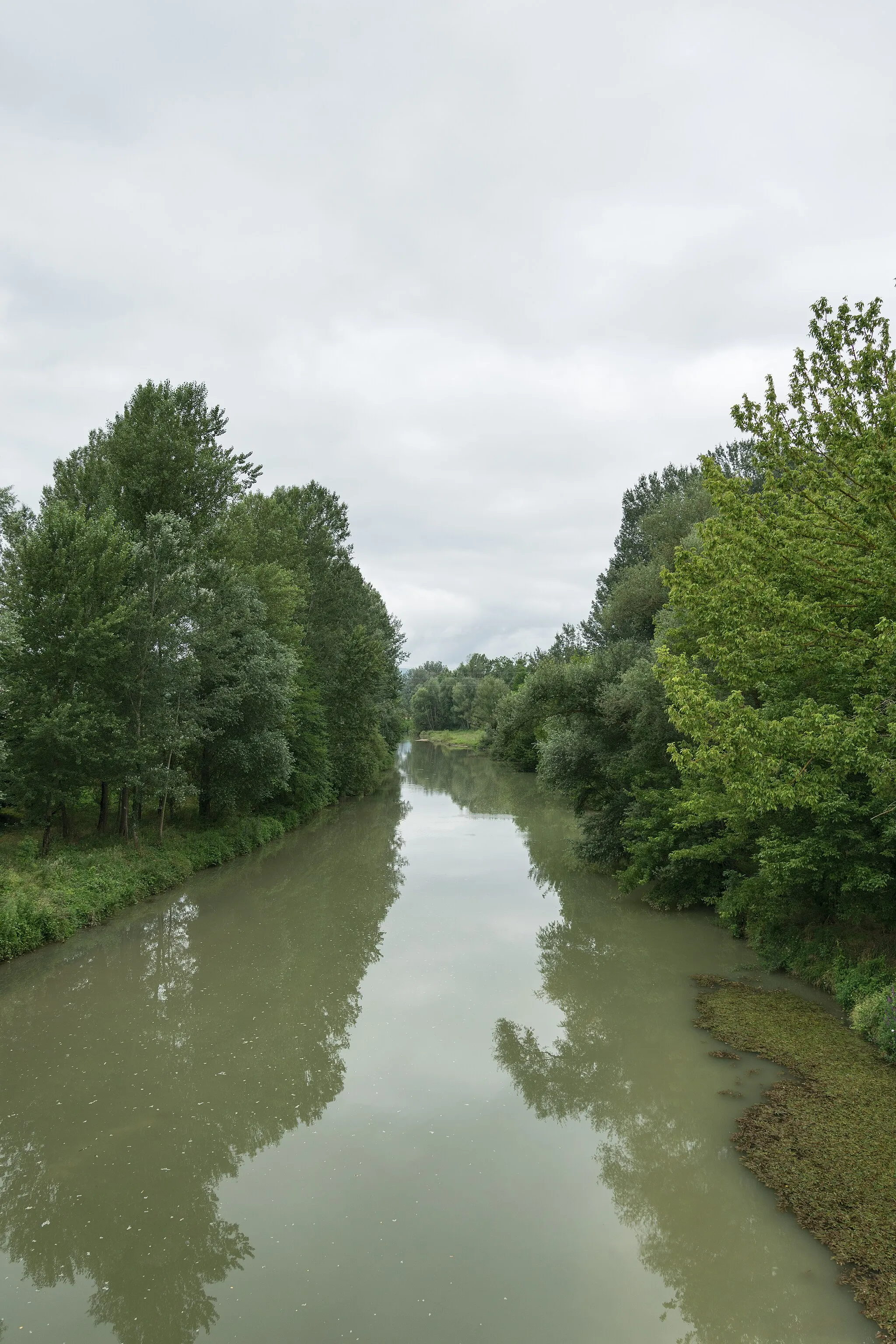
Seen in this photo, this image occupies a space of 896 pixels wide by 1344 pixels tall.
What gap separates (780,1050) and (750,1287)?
5.11 metres

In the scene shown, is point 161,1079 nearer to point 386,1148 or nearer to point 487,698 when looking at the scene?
point 386,1148

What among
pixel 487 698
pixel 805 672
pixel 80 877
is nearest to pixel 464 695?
pixel 487 698

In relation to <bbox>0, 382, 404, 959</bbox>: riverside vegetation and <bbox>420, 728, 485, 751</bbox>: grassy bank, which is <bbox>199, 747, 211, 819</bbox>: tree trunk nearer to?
<bbox>0, 382, 404, 959</bbox>: riverside vegetation

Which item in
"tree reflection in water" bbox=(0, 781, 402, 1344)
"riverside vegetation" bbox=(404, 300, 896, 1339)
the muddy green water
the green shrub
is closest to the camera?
the muddy green water

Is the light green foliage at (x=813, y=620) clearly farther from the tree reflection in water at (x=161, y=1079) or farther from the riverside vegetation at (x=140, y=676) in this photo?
the riverside vegetation at (x=140, y=676)

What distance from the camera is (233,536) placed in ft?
88.6

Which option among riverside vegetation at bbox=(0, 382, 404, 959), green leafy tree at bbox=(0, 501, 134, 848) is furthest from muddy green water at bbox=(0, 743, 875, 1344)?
green leafy tree at bbox=(0, 501, 134, 848)

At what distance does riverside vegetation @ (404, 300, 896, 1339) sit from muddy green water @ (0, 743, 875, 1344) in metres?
0.70

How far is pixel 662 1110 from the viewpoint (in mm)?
10227

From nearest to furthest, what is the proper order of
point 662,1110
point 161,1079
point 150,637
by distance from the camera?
point 662,1110 → point 161,1079 → point 150,637

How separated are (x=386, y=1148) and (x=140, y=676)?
16025 mm

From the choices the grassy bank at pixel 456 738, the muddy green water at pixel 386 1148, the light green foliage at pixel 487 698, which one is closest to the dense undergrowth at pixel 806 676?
the muddy green water at pixel 386 1148

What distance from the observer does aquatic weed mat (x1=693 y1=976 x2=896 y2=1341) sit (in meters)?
7.00

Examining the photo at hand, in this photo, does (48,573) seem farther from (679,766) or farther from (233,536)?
(679,766)
